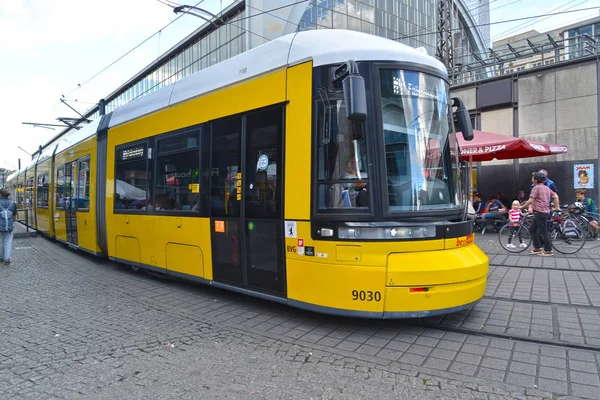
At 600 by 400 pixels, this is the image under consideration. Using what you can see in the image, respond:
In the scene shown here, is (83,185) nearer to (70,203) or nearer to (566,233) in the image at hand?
(70,203)

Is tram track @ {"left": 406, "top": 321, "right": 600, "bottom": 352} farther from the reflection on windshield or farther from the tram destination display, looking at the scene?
the tram destination display

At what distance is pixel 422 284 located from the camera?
4055mm

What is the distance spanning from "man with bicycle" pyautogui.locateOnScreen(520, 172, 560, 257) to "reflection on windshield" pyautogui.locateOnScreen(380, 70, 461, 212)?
5.13 metres

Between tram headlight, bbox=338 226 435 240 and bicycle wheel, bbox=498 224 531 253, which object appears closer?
tram headlight, bbox=338 226 435 240

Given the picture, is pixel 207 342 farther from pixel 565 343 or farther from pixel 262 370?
pixel 565 343

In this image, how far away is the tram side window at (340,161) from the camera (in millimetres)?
A: 4223

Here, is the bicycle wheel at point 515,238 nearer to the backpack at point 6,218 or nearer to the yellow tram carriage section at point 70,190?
the yellow tram carriage section at point 70,190

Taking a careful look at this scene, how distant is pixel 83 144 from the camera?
9.72 metres

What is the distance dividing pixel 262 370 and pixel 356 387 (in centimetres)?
85

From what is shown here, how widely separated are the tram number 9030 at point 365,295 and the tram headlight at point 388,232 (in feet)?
1.85

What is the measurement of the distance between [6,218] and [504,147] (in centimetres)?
1302

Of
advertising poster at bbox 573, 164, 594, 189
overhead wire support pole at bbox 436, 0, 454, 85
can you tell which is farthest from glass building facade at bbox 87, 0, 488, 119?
advertising poster at bbox 573, 164, 594, 189

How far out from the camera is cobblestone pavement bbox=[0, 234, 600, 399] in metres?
3.19

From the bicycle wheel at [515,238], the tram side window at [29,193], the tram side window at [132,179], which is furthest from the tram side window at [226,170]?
the tram side window at [29,193]
